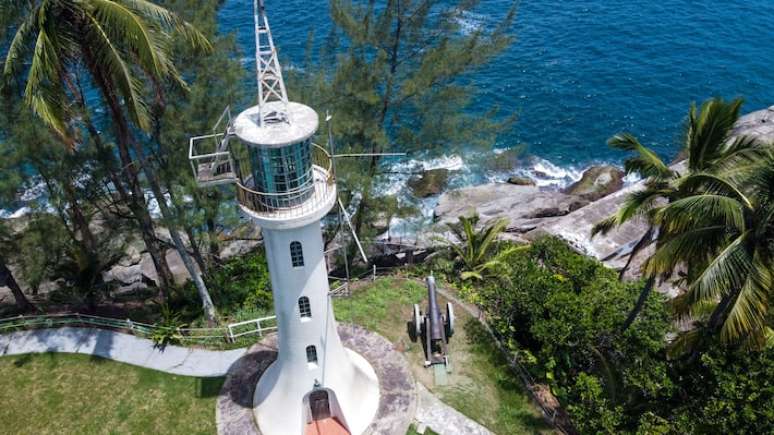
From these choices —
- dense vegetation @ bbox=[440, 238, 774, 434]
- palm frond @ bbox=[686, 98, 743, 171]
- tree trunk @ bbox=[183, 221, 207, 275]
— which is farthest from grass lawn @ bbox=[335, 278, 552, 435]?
palm frond @ bbox=[686, 98, 743, 171]

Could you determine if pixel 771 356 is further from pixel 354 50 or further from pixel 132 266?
pixel 132 266

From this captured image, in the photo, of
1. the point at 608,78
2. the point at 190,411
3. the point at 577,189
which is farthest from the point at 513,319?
the point at 608,78

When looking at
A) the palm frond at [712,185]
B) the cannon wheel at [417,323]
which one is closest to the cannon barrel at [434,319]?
the cannon wheel at [417,323]

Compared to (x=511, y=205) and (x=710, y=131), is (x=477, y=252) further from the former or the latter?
(x=710, y=131)

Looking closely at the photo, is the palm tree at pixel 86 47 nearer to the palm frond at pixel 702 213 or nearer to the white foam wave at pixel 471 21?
the palm frond at pixel 702 213

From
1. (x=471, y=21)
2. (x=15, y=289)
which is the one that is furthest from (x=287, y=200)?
(x=471, y=21)

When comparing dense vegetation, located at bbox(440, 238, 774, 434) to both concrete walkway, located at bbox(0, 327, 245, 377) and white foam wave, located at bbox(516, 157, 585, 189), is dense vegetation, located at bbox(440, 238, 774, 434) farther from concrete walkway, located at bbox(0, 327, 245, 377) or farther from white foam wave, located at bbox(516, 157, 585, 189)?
white foam wave, located at bbox(516, 157, 585, 189)

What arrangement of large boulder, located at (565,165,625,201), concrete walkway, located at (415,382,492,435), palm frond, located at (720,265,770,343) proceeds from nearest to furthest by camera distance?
1. palm frond, located at (720,265,770,343)
2. concrete walkway, located at (415,382,492,435)
3. large boulder, located at (565,165,625,201)
